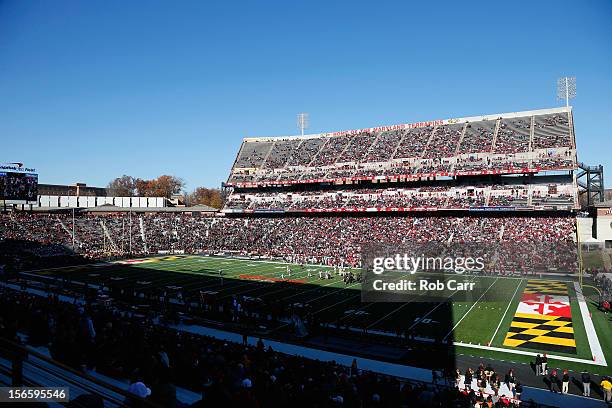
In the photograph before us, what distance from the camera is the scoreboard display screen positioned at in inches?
1521

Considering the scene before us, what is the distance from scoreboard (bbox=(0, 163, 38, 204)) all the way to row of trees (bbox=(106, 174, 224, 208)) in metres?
68.5

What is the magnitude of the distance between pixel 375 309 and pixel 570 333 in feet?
30.0

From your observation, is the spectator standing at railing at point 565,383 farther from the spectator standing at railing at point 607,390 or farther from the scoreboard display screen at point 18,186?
the scoreboard display screen at point 18,186

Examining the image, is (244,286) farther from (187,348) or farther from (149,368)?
(149,368)

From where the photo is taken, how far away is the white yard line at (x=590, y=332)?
16.7 meters

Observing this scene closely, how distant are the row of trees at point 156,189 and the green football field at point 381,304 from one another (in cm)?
7185

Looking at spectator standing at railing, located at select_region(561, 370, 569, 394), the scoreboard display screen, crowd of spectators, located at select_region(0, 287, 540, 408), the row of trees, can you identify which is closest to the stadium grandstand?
crowd of spectators, located at select_region(0, 287, 540, 408)

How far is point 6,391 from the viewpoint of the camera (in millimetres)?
4309

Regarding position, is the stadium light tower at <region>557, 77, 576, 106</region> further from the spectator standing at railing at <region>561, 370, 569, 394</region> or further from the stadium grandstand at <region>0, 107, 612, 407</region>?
the spectator standing at railing at <region>561, 370, 569, 394</region>

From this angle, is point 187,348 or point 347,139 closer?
point 187,348

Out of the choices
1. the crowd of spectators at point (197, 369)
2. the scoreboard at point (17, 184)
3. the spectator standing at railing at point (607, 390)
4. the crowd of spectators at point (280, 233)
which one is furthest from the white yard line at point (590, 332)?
the scoreboard at point (17, 184)

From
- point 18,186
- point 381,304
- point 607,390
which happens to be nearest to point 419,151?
point 381,304

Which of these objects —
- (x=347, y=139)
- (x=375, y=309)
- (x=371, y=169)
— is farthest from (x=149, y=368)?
(x=347, y=139)

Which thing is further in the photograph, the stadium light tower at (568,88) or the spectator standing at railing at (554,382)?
the stadium light tower at (568,88)
